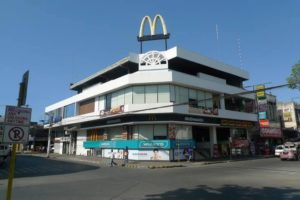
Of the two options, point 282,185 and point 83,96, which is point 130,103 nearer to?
point 83,96

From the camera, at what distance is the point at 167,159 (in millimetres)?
29062

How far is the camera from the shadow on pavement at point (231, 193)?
9.45 m

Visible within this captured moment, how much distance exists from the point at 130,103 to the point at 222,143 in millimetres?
16510

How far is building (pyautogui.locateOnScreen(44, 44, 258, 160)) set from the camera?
30.1 metres

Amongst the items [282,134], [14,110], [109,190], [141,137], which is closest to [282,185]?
[109,190]

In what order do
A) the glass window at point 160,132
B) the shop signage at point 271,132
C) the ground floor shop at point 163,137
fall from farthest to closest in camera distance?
the shop signage at point 271,132
the glass window at point 160,132
the ground floor shop at point 163,137

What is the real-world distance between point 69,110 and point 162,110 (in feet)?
79.2

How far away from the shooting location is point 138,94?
Result: 102ft

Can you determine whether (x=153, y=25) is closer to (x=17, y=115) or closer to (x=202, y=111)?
(x=202, y=111)

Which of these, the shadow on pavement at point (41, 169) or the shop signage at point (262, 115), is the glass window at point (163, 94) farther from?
the shop signage at point (262, 115)

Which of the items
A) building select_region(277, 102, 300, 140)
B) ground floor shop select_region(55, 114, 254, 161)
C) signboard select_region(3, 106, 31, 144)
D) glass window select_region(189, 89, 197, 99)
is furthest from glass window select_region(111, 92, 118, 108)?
building select_region(277, 102, 300, 140)

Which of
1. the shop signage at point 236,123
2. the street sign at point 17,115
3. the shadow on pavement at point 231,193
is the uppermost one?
the shop signage at point 236,123

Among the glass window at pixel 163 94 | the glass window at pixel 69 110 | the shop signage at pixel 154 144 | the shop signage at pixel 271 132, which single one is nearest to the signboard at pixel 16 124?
the shop signage at pixel 154 144

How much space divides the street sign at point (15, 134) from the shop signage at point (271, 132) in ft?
141
